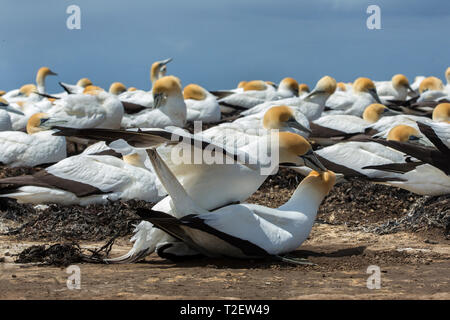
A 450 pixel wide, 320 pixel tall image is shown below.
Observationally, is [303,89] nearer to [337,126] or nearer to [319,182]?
[337,126]

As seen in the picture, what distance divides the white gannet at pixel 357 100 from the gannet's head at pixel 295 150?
12.6 metres

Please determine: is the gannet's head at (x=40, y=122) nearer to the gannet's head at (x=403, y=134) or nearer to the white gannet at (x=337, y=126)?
the white gannet at (x=337, y=126)

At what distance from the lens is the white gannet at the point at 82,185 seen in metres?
9.15

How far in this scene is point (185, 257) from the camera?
660 cm

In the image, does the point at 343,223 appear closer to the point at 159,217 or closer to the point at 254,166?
the point at 254,166

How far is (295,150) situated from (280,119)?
5030mm

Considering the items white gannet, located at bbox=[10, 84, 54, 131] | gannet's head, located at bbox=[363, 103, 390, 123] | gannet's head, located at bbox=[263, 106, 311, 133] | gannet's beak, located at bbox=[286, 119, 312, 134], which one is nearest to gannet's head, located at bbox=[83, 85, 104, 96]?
white gannet, located at bbox=[10, 84, 54, 131]

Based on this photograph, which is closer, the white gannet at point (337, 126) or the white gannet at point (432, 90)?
the white gannet at point (337, 126)

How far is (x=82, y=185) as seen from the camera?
9.20 metres

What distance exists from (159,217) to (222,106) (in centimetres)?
1454

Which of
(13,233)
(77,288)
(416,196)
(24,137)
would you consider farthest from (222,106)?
(77,288)

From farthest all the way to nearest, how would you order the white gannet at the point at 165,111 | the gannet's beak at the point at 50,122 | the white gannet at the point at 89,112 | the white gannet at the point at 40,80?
the white gannet at the point at 40,80 < the white gannet at the point at 165,111 < the white gannet at the point at 89,112 < the gannet's beak at the point at 50,122

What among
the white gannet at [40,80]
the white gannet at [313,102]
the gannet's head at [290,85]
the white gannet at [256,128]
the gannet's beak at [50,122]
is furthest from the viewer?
the white gannet at [40,80]

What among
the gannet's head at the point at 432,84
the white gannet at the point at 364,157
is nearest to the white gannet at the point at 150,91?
the white gannet at the point at 364,157
